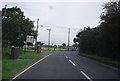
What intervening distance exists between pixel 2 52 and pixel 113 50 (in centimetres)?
1365

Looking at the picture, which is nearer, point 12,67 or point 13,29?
Answer: point 12,67

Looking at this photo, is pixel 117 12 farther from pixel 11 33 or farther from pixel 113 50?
pixel 11 33

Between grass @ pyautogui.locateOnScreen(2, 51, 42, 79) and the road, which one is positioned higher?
grass @ pyautogui.locateOnScreen(2, 51, 42, 79)

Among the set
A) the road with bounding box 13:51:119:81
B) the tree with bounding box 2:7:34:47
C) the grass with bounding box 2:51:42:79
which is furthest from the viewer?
the tree with bounding box 2:7:34:47

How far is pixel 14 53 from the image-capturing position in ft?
103

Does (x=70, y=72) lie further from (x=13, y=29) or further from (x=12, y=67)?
(x=13, y=29)

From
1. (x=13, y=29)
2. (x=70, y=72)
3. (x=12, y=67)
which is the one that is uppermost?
(x=13, y=29)

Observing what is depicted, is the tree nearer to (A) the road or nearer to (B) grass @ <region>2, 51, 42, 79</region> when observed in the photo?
(B) grass @ <region>2, 51, 42, 79</region>

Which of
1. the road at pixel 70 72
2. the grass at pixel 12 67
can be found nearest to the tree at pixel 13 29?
the grass at pixel 12 67

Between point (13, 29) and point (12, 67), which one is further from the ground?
point (13, 29)

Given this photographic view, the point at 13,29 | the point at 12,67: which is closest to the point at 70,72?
the point at 12,67

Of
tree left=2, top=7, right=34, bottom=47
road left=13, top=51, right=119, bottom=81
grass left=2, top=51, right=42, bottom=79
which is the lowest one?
road left=13, top=51, right=119, bottom=81

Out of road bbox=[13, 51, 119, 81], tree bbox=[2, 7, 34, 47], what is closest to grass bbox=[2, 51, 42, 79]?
road bbox=[13, 51, 119, 81]

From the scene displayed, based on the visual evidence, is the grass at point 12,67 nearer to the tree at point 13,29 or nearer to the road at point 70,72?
the road at point 70,72
